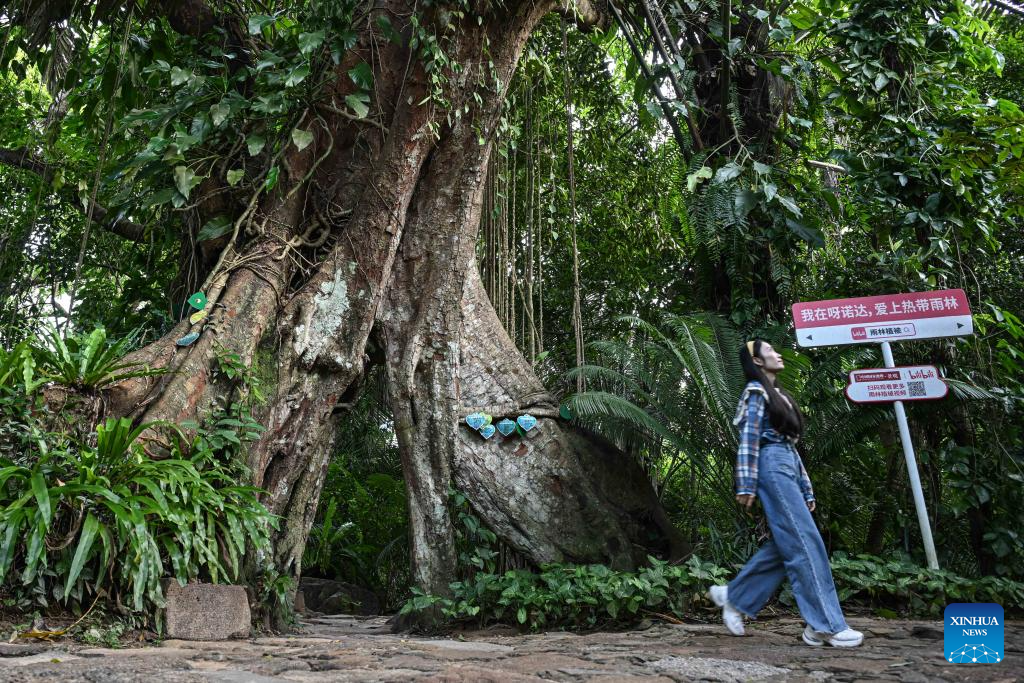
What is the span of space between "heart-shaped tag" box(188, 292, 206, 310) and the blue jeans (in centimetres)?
313

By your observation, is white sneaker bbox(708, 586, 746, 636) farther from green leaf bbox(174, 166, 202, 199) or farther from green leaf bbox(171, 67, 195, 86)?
green leaf bbox(171, 67, 195, 86)

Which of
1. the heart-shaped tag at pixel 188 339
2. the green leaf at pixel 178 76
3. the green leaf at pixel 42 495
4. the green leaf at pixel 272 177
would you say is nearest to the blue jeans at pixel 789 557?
the green leaf at pixel 42 495

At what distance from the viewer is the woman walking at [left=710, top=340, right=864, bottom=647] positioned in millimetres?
3393

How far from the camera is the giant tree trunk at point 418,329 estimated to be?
4.77 metres

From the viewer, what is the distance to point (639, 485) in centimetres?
545

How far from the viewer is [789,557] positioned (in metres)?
3.44

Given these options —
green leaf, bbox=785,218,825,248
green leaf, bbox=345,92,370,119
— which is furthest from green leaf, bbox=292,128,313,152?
green leaf, bbox=785,218,825,248

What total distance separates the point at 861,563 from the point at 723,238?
7.96 ft

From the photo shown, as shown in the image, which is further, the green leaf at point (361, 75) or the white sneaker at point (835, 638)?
the green leaf at point (361, 75)

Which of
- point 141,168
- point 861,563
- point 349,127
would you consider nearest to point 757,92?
point 349,127

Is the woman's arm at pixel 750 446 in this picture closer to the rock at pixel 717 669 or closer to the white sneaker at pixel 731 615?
the white sneaker at pixel 731 615

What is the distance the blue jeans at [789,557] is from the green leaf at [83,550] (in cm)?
280

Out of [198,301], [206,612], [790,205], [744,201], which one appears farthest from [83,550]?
[790,205]

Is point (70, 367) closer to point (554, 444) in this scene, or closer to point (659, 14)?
point (554, 444)
